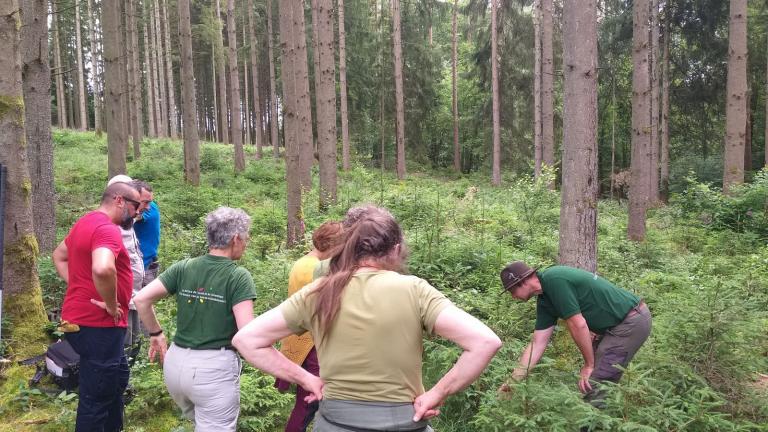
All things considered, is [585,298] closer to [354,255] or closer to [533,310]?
[533,310]

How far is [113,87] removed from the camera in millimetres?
12875

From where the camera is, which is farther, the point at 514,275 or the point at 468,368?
the point at 514,275

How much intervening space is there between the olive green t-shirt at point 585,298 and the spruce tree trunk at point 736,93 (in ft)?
33.4

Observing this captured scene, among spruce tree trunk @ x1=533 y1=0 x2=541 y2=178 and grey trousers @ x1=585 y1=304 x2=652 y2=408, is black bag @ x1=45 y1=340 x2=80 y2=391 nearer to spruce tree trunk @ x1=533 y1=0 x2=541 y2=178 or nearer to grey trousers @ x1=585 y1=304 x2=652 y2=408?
grey trousers @ x1=585 y1=304 x2=652 y2=408

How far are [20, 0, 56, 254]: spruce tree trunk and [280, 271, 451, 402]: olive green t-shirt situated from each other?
848cm

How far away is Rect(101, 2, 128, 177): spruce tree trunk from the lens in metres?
11.6

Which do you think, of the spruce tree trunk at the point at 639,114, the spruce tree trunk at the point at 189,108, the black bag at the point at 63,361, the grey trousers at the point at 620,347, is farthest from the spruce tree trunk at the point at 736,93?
the spruce tree trunk at the point at 189,108

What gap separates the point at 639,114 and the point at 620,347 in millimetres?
8534

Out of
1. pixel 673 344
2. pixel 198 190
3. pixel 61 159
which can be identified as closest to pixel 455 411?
pixel 673 344

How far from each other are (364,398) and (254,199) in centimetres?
1581

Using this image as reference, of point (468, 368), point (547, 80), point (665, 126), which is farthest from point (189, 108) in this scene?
point (665, 126)

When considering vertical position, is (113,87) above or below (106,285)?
above

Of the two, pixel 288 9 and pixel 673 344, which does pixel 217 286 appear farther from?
pixel 288 9

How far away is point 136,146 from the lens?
23484 millimetres
